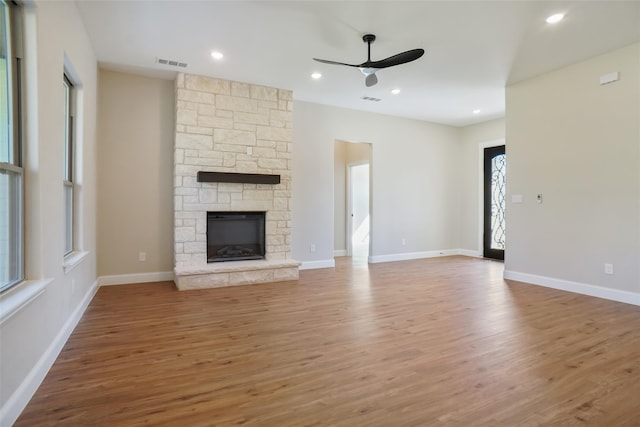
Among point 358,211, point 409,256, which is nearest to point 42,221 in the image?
point 409,256

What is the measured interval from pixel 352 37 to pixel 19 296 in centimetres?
350

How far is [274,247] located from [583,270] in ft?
13.5

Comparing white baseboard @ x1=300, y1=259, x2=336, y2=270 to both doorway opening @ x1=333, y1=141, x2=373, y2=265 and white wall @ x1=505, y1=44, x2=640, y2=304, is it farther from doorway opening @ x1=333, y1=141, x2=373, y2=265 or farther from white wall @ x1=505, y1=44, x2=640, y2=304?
white wall @ x1=505, y1=44, x2=640, y2=304

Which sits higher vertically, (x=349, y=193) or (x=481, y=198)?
(x=349, y=193)

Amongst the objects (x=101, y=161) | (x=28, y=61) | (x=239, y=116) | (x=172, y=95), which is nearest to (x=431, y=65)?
(x=239, y=116)

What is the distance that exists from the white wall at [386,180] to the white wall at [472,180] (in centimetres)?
16

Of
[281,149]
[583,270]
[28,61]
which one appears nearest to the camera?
[28,61]

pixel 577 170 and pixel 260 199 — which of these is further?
pixel 260 199

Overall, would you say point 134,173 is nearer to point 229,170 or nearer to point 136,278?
point 229,170

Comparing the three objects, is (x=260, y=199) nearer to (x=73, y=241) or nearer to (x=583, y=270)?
(x=73, y=241)

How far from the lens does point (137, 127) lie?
4.79 m

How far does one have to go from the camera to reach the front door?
695 cm

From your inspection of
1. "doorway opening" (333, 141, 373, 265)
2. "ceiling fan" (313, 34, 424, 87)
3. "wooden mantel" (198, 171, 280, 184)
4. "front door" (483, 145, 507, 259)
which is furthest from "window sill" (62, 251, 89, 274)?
"front door" (483, 145, 507, 259)

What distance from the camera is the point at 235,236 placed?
5156 millimetres
